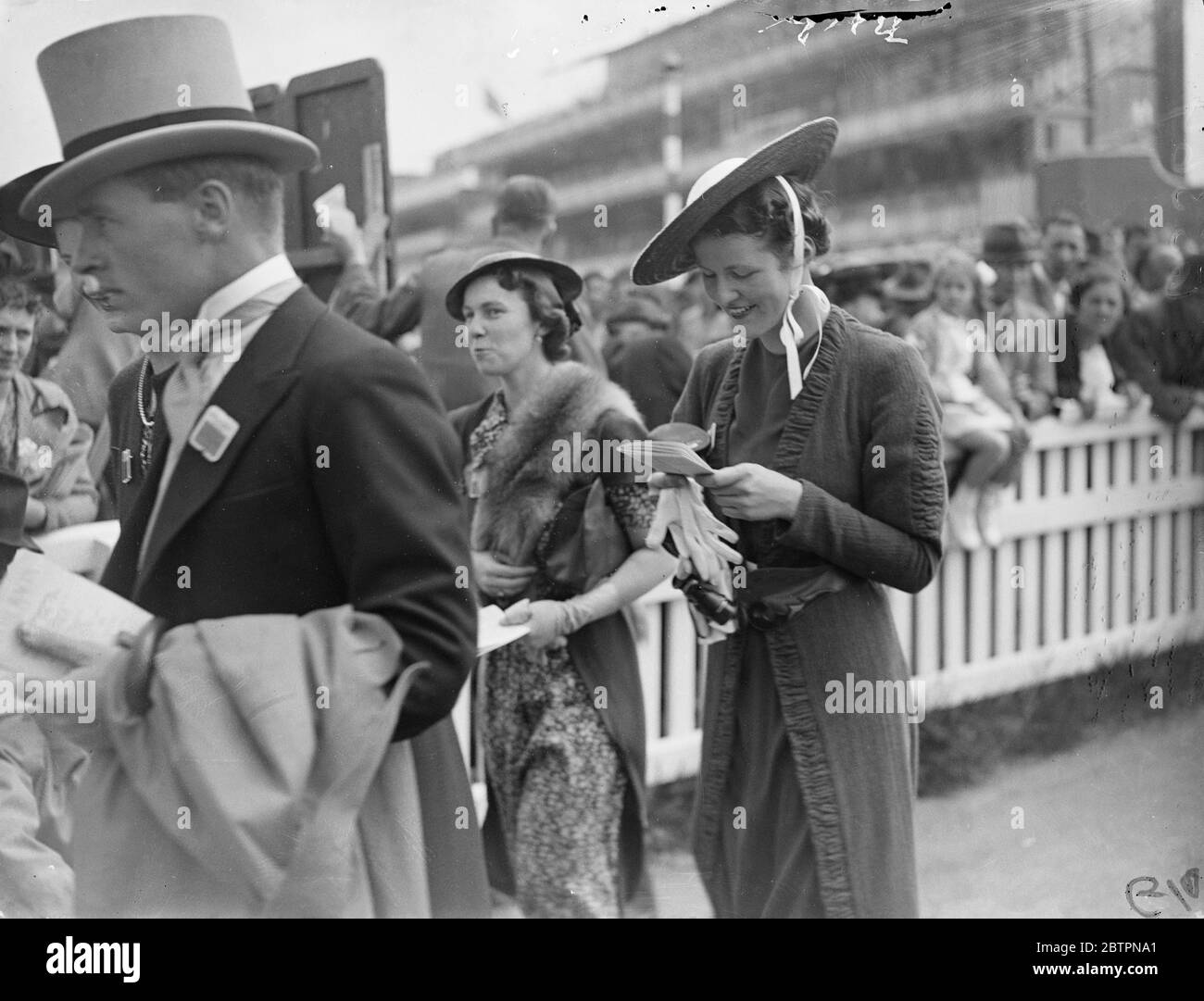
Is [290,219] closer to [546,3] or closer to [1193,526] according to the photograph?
[546,3]

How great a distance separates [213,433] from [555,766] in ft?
3.05

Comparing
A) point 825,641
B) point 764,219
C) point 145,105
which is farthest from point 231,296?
point 825,641

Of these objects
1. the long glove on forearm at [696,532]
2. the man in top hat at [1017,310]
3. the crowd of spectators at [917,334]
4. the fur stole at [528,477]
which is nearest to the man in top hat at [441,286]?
the crowd of spectators at [917,334]

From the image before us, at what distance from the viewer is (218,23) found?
2.65 meters

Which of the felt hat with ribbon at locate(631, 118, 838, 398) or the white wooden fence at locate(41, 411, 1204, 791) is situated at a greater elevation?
the felt hat with ribbon at locate(631, 118, 838, 398)

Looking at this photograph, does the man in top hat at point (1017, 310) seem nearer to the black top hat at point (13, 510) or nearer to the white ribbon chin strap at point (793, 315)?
the white ribbon chin strap at point (793, 315)

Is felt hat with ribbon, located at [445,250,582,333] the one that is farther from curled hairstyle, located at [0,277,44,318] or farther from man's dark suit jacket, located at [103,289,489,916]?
curled hairstyle, located at [0,277,44,318]

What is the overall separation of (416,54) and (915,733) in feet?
5.46

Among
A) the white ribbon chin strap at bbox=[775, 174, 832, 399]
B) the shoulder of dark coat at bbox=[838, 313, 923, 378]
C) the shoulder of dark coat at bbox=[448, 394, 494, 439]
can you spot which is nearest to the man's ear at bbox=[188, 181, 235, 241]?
the shoulder of dark coat at bbox=[448, 394, 494, 439]

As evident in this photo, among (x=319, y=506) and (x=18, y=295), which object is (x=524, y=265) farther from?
(x=18, y=295)

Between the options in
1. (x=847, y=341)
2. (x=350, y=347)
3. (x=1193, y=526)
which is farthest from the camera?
(x=1193, y=526)

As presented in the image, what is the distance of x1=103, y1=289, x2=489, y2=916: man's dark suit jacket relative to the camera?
2.49 metres

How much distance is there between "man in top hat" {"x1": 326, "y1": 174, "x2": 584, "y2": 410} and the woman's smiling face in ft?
1.08
